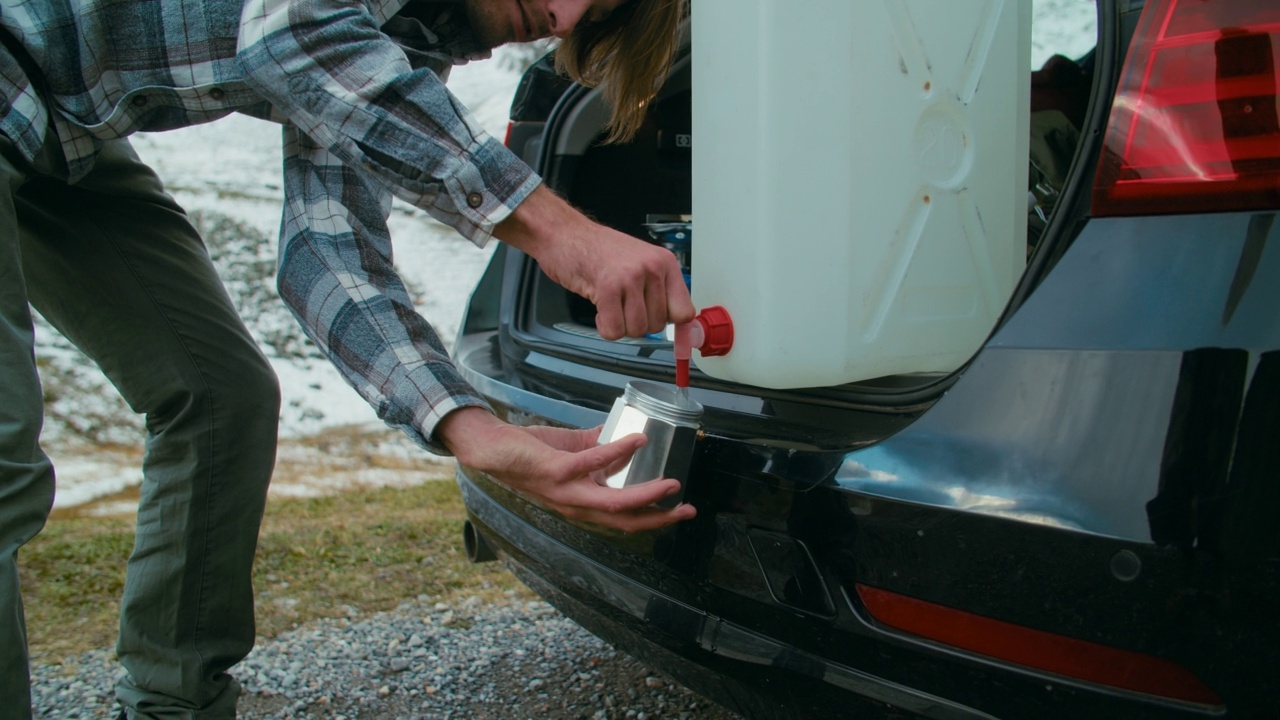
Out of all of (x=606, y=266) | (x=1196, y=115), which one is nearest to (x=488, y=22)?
(x=606, y=266)

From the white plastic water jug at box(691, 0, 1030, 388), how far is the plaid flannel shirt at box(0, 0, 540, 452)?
0.92ft

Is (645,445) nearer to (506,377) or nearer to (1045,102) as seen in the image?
(506,377)

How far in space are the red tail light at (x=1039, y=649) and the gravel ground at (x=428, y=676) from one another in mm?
1097

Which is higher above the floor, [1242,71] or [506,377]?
[1242,71]

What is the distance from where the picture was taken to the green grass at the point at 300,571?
2584 millimetres

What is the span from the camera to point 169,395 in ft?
5.56

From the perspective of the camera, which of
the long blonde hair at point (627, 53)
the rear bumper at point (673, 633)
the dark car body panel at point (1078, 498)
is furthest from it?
the long blonde hair at point (627, 53)

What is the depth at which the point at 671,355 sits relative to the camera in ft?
5.36

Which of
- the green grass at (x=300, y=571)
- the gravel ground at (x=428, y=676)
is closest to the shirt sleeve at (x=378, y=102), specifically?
the gravel ground at (x=428, y=676)

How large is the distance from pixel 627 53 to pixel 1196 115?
1.07m

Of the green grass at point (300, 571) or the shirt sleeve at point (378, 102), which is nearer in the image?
the shirt sleeve at point (378, 102)

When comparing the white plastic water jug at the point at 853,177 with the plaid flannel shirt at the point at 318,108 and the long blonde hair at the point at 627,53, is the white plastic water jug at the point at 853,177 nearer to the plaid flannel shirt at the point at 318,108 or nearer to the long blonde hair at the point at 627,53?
the plaid flannel shirt at the point at 318,108

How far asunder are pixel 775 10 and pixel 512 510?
102 cm

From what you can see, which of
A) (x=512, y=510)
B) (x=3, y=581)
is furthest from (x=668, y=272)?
(x=3, y=581)
